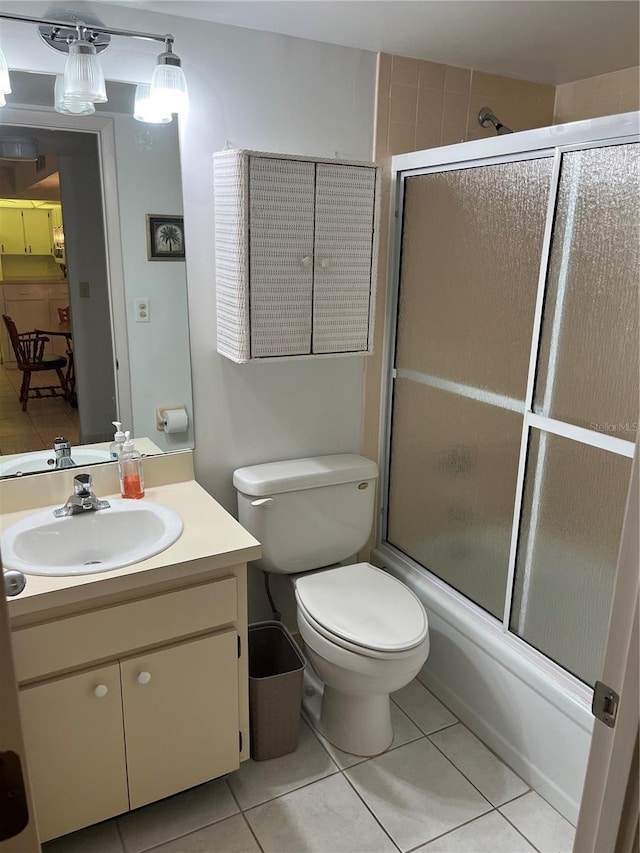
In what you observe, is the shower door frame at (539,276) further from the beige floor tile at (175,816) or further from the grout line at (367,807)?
the beige floor tile at (175,816)

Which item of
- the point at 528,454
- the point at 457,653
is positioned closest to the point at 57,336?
the point at 528,454

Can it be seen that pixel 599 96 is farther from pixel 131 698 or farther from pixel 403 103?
pixel 131 698

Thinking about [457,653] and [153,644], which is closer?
[153,644]

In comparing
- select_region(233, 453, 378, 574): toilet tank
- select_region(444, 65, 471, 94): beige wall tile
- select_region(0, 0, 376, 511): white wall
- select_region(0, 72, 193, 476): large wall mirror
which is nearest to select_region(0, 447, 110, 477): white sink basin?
select_region(0, 72, 193, 476): large wall mirror

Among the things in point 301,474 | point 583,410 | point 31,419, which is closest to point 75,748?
point 31,419

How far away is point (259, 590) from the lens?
7.72 ft

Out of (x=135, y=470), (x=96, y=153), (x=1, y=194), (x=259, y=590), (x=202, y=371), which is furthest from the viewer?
(x=259, y=590)

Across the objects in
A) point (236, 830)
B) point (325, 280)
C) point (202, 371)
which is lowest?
point (236, 830)

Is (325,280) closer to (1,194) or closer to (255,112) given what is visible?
(255,112)

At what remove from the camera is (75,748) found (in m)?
1.59

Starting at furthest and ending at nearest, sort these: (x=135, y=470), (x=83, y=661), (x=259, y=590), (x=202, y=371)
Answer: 1. (x=259, y=590)
2. (x=202, y=371)
3. (x=135, y=470)
4. (x=83, y=661)

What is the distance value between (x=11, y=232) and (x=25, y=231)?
1.4 inches

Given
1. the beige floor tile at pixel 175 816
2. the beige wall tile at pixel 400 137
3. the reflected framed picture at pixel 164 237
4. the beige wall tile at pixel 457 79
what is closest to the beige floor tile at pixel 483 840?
the beige floor tile at pixel 175 816

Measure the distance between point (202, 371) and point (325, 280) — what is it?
484mm
